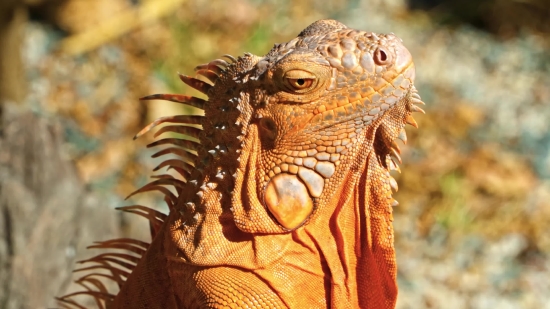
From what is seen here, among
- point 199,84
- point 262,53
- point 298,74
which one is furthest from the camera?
point 262,53

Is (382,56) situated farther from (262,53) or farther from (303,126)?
(262,53)

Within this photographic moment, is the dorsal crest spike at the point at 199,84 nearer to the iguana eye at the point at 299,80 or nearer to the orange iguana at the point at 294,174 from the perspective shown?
the orange iguana at the point at 294,174

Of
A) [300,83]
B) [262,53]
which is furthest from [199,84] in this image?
[262,53]

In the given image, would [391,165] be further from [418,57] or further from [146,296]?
[418,57]

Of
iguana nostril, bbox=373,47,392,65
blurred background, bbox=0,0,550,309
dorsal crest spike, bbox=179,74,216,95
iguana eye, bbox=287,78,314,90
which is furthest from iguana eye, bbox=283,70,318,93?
blurred background, bbox=0,0,550,309

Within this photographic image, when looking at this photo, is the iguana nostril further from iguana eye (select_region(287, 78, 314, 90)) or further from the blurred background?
the blurred background

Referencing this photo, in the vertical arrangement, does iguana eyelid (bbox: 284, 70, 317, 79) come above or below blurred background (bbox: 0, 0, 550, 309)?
below

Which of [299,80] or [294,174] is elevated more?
[299,80]
